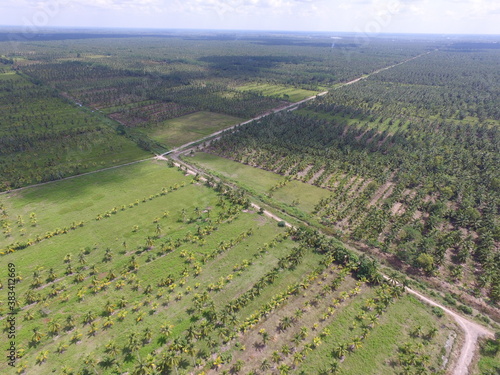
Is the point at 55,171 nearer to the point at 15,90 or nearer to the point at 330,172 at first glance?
the point at 330,172

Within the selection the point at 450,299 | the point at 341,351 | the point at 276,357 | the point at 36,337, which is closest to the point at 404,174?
the point at 450,299

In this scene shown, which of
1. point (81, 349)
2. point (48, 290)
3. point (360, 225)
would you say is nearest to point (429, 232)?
point (360, 225)

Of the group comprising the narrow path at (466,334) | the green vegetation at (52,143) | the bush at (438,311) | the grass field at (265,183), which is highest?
the bush at (438,311)

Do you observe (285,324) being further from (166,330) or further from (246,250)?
(246,250)

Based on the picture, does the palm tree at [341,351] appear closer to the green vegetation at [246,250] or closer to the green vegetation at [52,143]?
the green vegetation at [246,250]

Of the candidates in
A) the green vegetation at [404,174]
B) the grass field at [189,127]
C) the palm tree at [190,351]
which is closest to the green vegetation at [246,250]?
the palm tree at [190,351]

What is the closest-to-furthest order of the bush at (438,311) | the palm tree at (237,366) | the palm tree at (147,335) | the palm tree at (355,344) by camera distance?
the palm tree at (237,366) < the palm tree at (147,335) < the palm tree at (355,344) < the bush at (438,311)

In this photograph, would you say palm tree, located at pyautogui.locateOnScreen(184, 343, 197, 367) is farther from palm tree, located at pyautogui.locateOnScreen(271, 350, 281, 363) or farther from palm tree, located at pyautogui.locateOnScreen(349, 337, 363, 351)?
palm tree, located at pyautogui.locateOnScreen(349, 337, 363, 351)
